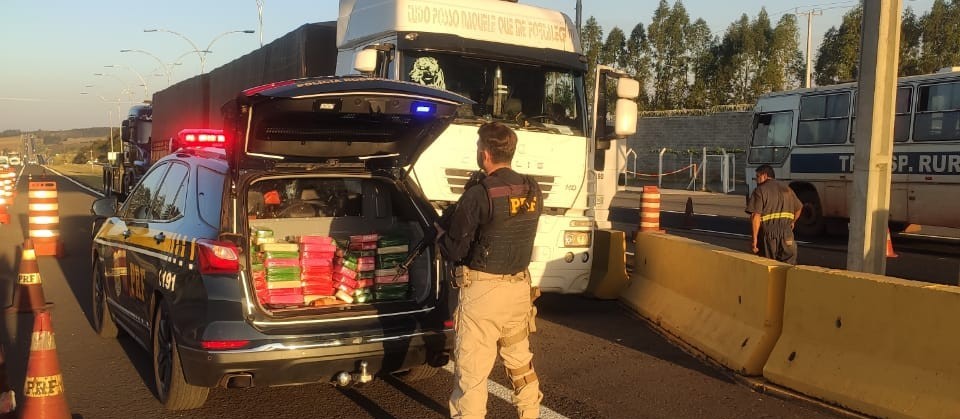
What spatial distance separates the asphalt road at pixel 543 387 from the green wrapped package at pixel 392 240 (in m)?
1.00

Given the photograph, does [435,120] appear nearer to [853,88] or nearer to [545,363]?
[545,363]

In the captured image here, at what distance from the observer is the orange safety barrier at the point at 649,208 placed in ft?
46.5

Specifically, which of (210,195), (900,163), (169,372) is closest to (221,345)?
(169,372)

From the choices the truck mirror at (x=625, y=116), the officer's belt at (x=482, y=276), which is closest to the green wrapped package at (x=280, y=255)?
the officer's belt at (x=482, y=276)

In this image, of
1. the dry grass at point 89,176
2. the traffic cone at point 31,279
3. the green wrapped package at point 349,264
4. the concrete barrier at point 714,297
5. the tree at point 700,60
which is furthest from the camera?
the tree at point 700,60

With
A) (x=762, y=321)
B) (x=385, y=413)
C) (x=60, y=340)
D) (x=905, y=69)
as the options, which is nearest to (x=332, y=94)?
(x=385, y=413)

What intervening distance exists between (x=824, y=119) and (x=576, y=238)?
10049 millimetres

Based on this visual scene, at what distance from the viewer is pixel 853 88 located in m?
15.6

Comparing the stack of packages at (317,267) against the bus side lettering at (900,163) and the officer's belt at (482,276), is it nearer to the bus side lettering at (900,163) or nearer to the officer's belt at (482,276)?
the officer's belt at (482,276)

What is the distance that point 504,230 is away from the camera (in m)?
4.17

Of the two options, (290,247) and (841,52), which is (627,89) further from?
(841,52)

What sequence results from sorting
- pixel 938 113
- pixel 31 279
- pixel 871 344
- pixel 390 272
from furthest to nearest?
pixel 938 113 → pixel 31 279 → pixel 390 272 → pixel 871 344

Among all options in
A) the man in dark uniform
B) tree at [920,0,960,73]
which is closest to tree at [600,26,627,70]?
tree at [920,0,960,73]

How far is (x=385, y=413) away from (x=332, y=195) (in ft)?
5.79
